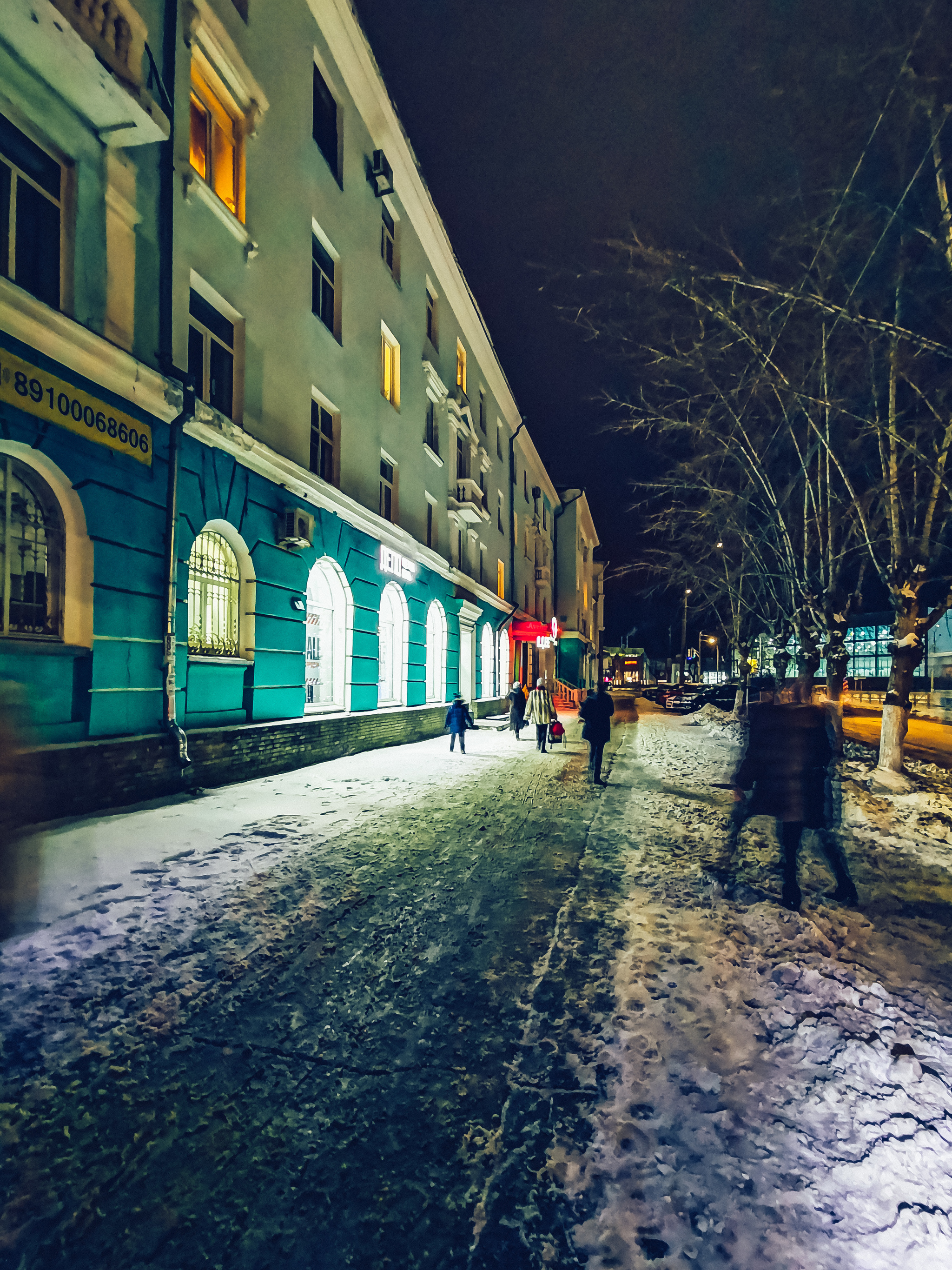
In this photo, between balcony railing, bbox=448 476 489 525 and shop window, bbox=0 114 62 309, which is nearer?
shop window, bbox=0 114 62 309

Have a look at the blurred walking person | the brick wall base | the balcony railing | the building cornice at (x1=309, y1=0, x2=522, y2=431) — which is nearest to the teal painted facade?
the brick wall base

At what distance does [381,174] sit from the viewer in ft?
48.3

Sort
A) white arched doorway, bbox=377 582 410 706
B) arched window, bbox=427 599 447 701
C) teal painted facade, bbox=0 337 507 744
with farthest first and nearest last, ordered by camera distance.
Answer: arched window, bbox=427 599 447 701 → white arched doorway, bbox=377 582 410 706 → teal painted facade, bbox=0 337 507 744

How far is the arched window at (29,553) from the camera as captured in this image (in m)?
6.36

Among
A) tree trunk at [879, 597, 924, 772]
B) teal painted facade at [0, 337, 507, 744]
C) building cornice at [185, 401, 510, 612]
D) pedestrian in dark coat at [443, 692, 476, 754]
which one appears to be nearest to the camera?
teal painted facade at [0, 337, 507, 744]

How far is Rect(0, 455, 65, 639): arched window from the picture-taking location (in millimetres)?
6355

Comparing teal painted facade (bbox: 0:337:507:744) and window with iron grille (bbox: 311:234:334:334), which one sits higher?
window with iron grille (bbox: 311:234:334:334)

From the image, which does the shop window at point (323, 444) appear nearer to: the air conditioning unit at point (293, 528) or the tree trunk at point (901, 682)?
the air conditioning unit at point (293, 528)

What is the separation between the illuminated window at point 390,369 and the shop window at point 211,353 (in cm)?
615

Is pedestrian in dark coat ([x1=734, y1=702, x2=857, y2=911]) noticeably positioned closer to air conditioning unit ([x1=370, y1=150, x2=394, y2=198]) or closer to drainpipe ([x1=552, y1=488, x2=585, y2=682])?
air conditioning unit ([x1=370, y1=150, x2=394, y2=198])

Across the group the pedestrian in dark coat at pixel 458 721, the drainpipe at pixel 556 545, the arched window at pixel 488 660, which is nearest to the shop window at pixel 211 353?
the pedestrian in dark coat at pixel 458 721

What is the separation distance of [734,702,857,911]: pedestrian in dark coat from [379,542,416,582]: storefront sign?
35.9ft

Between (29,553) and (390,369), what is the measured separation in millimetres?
11908

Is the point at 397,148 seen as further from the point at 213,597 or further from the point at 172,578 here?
the point at 172,578
